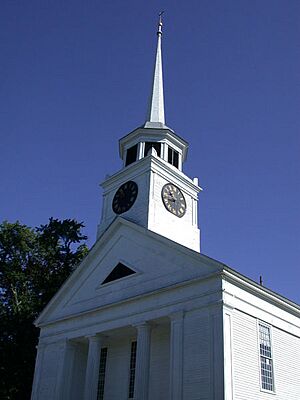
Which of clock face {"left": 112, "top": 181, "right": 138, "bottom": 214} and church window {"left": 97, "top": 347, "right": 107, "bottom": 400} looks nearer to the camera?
church window {"left": 97, "top": 347, "right": 107, "bottom": 400}

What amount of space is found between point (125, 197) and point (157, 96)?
32.7 ft

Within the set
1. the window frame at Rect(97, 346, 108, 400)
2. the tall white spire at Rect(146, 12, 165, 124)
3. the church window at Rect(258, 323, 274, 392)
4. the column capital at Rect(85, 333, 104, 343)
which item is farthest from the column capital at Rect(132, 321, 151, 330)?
the tall white spire at Rect(146, 12, 165, 124)

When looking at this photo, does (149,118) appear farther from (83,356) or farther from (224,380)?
(224,380)

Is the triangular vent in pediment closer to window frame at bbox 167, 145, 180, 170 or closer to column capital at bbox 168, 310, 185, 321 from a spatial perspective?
column capital at bbox 168, 310, 185, 321

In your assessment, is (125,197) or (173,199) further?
(125,197)

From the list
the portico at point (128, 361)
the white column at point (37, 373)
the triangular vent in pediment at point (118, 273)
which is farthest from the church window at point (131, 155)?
the white column at point (37, 373)

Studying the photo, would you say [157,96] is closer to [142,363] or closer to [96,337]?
[96,337]

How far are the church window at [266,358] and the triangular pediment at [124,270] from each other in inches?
148

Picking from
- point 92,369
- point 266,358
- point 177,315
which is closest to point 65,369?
point 92,369

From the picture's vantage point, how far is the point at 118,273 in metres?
25.8

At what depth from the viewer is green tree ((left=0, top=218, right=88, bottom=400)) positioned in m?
33.2

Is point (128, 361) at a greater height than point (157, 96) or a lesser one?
lesser

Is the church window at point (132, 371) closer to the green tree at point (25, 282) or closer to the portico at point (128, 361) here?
the portico at point (128, 361)

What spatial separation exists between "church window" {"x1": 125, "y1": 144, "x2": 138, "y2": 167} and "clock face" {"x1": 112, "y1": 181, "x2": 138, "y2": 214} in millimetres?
2113
